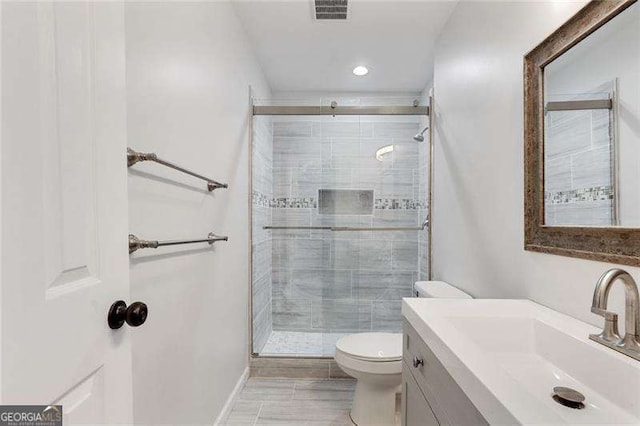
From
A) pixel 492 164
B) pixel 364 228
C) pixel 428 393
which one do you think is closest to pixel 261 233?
pixel 364 228

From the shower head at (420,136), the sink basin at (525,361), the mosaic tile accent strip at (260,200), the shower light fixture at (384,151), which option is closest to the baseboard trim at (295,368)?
the mosaic tile accent strip at (260,200)

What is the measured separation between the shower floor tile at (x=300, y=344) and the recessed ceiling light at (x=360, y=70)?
2279 mm

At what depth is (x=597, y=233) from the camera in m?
1.00

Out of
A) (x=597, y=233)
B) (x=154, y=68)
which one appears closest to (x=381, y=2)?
(x=154, y=68)

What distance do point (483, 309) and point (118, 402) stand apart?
1.15 metres

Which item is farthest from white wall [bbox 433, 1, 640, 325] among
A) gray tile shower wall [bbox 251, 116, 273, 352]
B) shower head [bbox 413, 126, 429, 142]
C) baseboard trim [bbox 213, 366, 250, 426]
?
baseboard trim [bbox 213, 366, 250, 426]

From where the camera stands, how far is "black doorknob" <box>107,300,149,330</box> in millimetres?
700

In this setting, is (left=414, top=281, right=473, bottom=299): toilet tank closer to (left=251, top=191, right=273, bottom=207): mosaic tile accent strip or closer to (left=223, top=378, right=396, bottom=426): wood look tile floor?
(left=223, top=378, right=396, bottom=426): wood look tile floor

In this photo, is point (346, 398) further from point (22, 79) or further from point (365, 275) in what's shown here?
point (22, 79)

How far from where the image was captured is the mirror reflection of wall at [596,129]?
91 cm

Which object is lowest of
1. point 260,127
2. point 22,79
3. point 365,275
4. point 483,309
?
point 365,275

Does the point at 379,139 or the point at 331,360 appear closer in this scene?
the point at 331,360

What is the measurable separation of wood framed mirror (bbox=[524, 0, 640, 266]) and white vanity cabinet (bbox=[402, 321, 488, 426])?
0.58 meters

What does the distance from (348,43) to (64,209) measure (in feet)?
7.91
